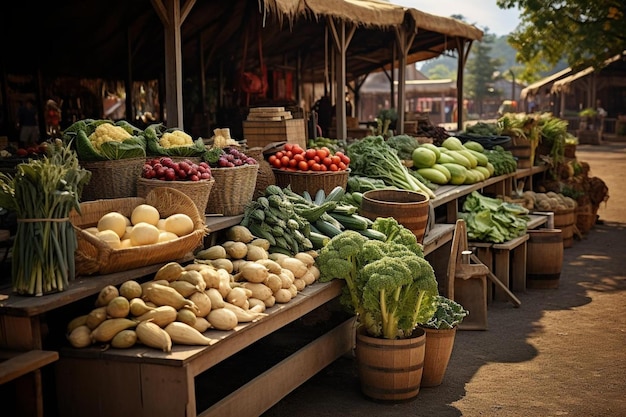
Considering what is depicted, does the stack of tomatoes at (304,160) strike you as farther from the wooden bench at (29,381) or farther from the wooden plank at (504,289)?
the wooden bench at (29,381)

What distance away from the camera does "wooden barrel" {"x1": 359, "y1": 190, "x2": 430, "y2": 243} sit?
6582 millimetres

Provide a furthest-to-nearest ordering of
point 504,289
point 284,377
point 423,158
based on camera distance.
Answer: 1. point 423,158
2. point 504,289
3. point 284,377

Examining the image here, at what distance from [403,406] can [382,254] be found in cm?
108

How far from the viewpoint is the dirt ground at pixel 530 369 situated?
5.25m

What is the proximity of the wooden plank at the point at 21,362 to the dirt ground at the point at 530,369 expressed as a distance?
1.84m

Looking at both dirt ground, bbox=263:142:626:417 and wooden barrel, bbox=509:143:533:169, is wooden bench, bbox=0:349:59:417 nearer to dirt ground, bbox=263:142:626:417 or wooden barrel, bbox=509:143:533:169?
dirt ground, bbox=263:142:626:417

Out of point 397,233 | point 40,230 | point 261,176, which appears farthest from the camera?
point 261,176

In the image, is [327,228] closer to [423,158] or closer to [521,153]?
[423,158]

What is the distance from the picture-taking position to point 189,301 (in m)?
4.26

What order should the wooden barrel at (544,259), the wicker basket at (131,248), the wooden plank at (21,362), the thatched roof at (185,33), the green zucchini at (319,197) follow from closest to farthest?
1. the wooden plank at (21,362)
2. the wicker basket at (131,248)
3. the green zucchini at (319,197)
4. the wooden barrel at (544,259)
5. the thatched roof at (185,33)

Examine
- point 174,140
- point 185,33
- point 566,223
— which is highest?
point 185,33

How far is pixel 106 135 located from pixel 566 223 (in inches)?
294

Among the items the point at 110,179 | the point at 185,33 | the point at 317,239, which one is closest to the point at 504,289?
the point at 317,239

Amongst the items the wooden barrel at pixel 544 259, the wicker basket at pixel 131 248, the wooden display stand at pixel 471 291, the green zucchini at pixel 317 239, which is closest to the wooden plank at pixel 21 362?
the wicker basket at pixel 131 248
